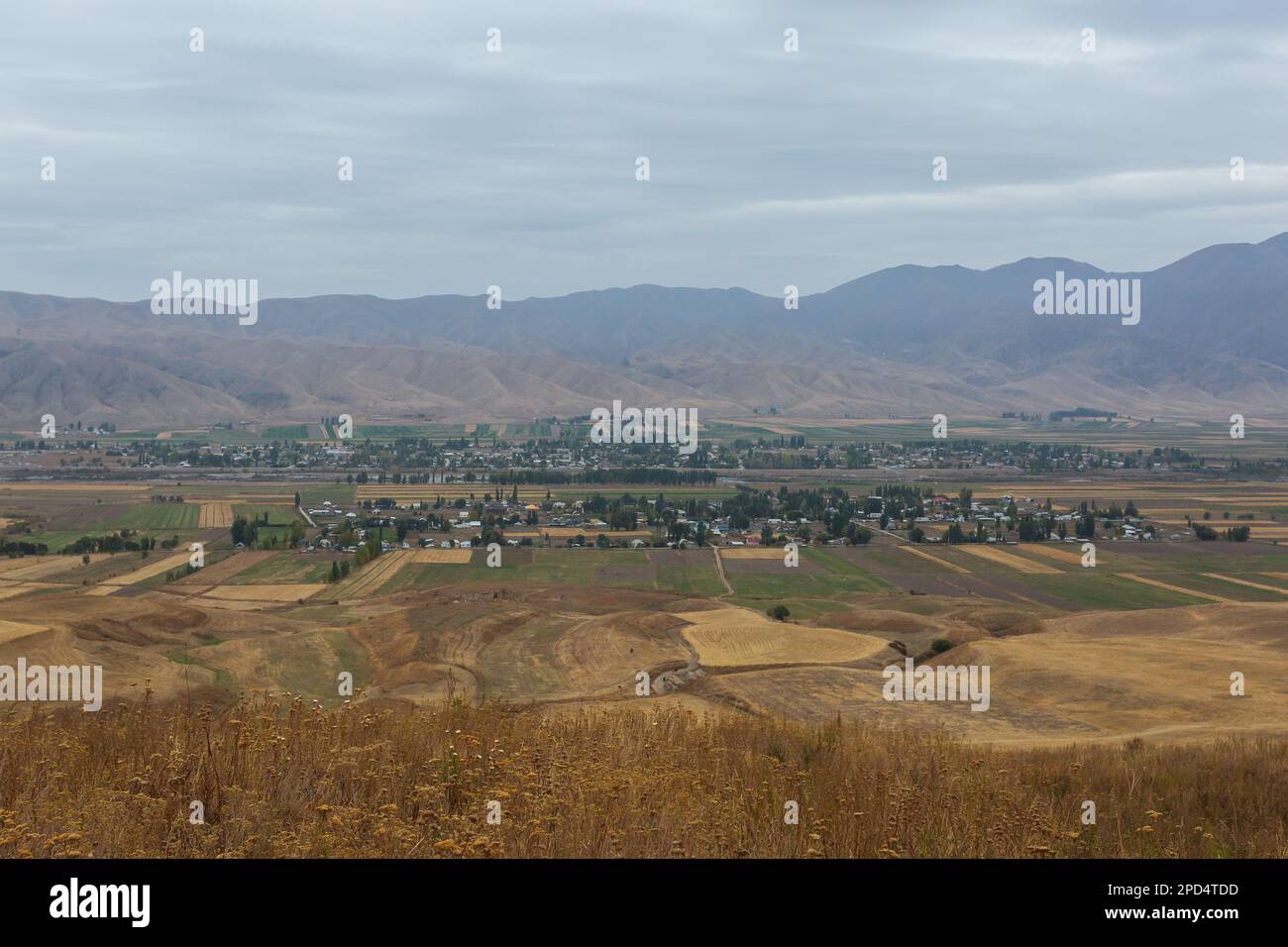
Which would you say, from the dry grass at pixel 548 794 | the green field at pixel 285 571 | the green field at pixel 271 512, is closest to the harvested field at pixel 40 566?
the green field at pixel 285 571

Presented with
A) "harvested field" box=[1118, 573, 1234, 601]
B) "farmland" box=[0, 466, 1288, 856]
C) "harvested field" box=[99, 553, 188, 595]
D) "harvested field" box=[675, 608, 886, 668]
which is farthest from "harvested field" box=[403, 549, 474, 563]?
"harvested field" box=[1118, 573, 1234, 601]

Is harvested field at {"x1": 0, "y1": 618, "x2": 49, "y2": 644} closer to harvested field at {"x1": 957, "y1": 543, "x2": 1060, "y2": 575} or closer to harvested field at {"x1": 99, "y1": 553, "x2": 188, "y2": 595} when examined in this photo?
harvested field at {"x1": 99, "y1": 553, "x2": 188, "y2": 595}

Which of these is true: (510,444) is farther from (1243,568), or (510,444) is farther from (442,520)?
(1243,568)

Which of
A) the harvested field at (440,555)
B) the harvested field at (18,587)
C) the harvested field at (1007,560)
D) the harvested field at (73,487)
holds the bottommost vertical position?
the harvested field at (1007,560)

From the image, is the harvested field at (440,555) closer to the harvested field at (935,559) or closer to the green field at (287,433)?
the harvested field at (935,559)

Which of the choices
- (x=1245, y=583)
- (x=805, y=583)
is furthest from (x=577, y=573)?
(x=1245, y=583)

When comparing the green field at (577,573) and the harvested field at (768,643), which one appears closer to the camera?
the harvested field at (768,643)
